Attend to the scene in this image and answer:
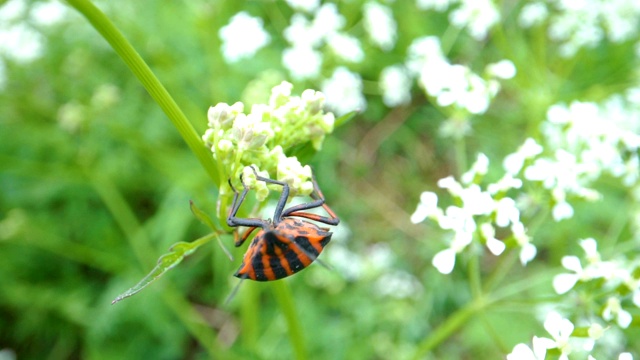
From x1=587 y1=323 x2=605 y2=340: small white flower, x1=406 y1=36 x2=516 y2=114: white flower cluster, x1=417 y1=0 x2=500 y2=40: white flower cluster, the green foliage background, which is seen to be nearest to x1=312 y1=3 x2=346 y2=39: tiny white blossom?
the green foliage background

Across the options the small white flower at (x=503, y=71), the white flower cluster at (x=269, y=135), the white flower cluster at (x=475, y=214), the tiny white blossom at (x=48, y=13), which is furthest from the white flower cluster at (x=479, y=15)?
the tiny white blossom at (x=48, y=13)

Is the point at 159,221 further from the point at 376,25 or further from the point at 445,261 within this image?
the point at 445,261

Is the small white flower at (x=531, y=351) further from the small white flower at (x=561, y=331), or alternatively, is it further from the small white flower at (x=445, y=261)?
the small white flower at (x=445, y=261)

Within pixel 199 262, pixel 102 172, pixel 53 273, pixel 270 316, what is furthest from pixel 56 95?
pixel 270 316

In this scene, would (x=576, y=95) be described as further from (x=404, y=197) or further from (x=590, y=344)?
(x=590, y=344)

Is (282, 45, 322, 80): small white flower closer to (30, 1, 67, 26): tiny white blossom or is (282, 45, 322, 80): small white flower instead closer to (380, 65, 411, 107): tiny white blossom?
(380, 65, 411, 107): tiny white blossom

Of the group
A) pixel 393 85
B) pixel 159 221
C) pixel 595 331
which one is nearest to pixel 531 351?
pixel 595 331
